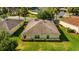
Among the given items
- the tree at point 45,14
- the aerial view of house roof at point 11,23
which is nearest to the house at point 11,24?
the aerial view of house roof at point 11,23

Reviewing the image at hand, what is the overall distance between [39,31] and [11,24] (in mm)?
342

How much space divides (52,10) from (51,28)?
213 mm

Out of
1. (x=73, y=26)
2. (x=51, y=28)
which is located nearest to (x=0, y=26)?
(x=51, y=28)

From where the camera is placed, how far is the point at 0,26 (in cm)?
380

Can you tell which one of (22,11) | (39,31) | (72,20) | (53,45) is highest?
(22,11)

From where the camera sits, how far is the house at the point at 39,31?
3.79 meters

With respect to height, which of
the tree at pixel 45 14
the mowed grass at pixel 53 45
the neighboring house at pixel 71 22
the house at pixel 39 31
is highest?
the tree at pixel 45 14

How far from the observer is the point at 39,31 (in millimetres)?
3797

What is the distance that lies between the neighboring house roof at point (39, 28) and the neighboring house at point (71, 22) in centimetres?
13

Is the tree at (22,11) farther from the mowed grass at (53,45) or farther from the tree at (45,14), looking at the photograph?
the mowed grass at (53,45)

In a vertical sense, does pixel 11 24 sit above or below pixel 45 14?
below

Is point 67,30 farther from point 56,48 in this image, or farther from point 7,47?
point 7,47

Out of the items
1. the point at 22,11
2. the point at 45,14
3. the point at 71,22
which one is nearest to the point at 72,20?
the point at 71,22

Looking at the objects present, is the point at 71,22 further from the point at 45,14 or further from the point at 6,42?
the point at 6,42
